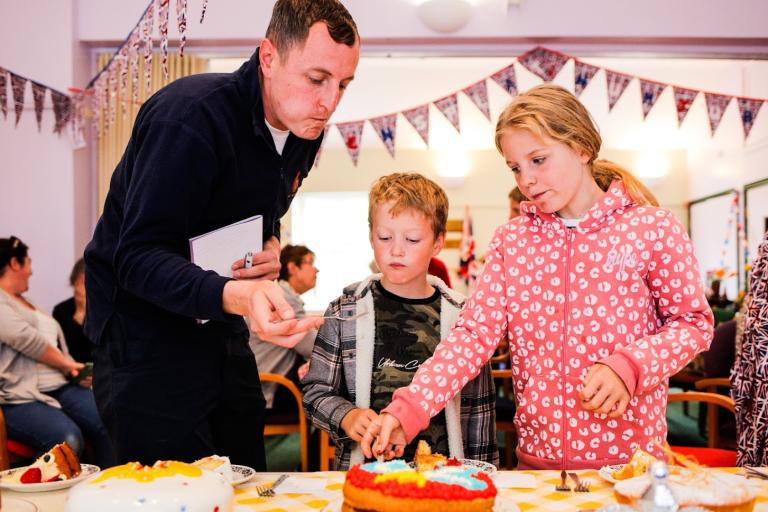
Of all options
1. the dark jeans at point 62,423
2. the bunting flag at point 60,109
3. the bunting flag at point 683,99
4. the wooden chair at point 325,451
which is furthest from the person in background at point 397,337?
the bunting flag at point 60,109

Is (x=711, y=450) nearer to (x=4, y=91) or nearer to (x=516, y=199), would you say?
(x=516, y=199)

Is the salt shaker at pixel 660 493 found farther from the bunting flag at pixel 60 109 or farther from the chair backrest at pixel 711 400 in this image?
the bunting flag at pixel 60 109

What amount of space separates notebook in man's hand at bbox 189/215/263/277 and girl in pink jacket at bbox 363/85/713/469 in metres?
0.46

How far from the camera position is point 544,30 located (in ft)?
16.0

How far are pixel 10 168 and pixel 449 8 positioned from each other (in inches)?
133

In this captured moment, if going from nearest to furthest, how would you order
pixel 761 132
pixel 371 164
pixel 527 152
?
1. pixel 527 152
2. pixel 761 132
3. pixel 371 164

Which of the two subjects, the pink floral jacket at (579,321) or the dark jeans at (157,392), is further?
the pink floral jacket at (579,321)

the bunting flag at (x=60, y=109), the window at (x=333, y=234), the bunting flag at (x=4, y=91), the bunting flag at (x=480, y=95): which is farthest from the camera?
the window at (x=333, y=234)

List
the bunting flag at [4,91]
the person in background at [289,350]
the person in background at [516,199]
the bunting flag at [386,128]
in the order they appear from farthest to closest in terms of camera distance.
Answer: the bunting flag at [386,128]
the bunting flag at [4,91]
the person in background at [516,199]
the person in background at [289,350]

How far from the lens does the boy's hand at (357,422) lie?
5.01 feet

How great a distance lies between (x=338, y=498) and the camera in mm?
1098

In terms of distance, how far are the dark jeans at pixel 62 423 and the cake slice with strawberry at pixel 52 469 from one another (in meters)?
Result: 1.98

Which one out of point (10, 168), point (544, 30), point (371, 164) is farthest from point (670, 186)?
point (10, 168)

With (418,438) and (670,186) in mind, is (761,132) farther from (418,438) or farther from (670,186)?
(418,438)
